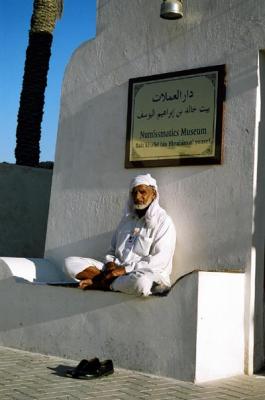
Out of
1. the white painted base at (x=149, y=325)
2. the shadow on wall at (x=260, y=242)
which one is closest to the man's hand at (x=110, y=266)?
the white painted base at (x=149, y=325)

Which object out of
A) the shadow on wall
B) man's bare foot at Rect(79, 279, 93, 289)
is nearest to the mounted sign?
the shadow on wall

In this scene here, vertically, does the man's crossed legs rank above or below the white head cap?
below

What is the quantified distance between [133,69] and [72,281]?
2.52m

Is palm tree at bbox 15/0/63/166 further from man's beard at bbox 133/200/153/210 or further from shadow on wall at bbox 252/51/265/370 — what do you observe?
shadow on wall at bbox 252/51/265/370

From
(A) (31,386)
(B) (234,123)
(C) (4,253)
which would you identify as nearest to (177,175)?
(B) (234,123)

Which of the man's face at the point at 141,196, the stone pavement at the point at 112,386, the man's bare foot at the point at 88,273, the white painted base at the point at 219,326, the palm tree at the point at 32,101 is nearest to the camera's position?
the stone pavement at the point at 112,386

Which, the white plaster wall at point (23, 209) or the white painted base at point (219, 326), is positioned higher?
the white plaster wall at point (23, 209)

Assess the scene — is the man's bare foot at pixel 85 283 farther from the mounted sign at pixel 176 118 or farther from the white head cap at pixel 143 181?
the mounted sign at pixel 176 118

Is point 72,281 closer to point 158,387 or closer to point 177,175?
point 177,175

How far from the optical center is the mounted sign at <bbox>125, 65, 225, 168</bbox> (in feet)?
21.5

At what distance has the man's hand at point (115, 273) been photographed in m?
6.12

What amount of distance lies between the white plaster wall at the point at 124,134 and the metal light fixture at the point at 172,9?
→ 1.38 ft

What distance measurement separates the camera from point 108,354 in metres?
6.07

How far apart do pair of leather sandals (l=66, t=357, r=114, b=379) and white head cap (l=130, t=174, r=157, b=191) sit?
6.11 ft
